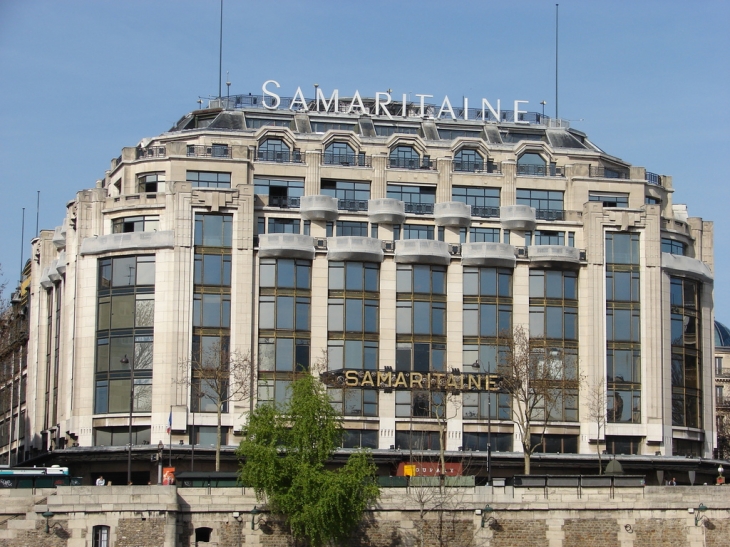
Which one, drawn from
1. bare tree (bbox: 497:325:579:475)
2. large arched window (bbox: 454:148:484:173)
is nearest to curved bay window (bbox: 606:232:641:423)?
bare tree (bbox: 497:325:579:475)

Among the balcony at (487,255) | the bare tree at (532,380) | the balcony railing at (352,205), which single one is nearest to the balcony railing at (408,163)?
the balcony railing at (352,205)

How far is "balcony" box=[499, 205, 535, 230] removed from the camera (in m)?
130

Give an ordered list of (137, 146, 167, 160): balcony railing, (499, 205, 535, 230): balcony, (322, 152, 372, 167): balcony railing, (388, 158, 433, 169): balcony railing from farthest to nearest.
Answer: (388, 158, 433, 169): balcony railing
(322, 152, 372, 167): balcony railing
(137, 146, 167, 160): balcony railing
(499, 205, 535, 230): balcony

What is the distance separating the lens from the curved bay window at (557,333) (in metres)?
126

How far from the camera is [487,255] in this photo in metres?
128

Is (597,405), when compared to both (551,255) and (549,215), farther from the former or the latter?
(549,215)

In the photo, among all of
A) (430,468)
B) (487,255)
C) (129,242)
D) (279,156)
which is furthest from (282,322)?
(487,255)

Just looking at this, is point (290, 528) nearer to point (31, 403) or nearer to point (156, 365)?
point (156, 365)

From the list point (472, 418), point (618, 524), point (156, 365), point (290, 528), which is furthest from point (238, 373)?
point (618, 524)

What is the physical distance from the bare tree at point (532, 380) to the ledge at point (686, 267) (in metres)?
11.9

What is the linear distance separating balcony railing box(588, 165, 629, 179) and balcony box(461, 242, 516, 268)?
38.6ft

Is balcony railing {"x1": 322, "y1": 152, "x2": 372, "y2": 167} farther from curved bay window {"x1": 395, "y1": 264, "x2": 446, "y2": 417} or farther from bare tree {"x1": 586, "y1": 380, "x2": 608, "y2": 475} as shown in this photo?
bare tree {"x1": 586, "y1": 380, "x2": 608, "y2": 475}

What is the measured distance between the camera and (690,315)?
13312 cm

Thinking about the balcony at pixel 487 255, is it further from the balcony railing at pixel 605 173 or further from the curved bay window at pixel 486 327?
the balcony railing at pixel 605 173
